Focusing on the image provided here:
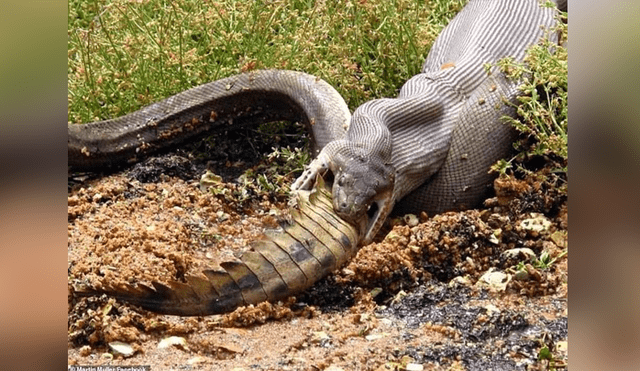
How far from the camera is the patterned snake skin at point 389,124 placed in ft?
9.57

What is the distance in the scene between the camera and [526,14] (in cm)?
382

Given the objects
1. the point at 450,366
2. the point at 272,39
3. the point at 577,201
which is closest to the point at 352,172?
the point at 450,366

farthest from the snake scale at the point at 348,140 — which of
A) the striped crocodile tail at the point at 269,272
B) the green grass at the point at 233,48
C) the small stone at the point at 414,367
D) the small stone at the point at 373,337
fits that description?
the small stone at the point at 414,367

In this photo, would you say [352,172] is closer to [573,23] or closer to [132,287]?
[132,287]

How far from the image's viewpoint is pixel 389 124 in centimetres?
316

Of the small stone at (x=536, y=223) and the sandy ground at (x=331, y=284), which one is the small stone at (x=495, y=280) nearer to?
the sandy ground at (x=331, y=284)

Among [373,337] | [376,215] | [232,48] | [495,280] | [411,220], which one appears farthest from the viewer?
[232,48]

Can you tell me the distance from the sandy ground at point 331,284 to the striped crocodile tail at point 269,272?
0.11 feet

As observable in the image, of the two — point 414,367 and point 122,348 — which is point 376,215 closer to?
point 414,367

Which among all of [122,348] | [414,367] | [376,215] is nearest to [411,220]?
[376,215]

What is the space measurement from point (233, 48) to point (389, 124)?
38.4 inches

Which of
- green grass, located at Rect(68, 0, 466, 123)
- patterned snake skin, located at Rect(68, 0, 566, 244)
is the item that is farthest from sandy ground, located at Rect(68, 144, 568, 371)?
green grass, located at Rect(68, 0, 466, 123)

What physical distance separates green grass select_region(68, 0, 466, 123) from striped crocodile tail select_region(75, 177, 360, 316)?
1096 millimetres

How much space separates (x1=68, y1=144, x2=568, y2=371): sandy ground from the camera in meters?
2.14
